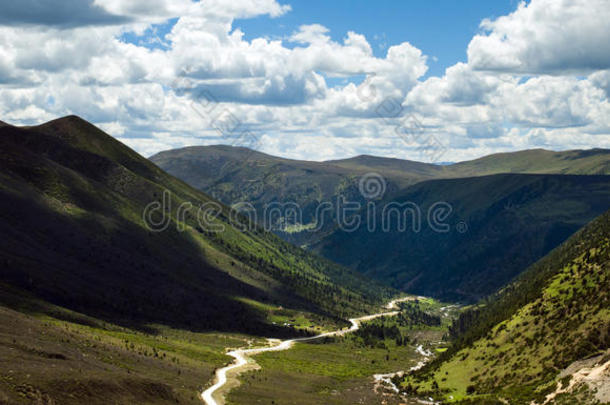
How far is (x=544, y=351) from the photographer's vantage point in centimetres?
11638

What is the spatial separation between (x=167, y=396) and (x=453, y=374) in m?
65.9

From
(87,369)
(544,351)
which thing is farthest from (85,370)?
(544,351)

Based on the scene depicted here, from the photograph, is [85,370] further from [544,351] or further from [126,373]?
[544,351]

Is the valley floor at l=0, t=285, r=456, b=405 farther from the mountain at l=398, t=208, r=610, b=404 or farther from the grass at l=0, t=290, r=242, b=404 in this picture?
the mountain at l=398, t=208, r=610, b=404

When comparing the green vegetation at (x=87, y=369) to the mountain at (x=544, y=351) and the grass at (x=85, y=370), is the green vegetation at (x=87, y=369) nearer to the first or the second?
the grass at (x=85, y=370)

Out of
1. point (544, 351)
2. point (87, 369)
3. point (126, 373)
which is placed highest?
point (544, 351)

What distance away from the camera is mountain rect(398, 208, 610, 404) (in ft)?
319

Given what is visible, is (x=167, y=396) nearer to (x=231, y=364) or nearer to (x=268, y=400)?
(x=268, y=400)

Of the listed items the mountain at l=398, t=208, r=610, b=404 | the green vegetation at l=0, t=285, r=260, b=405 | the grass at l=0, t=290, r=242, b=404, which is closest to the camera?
the grass at l=0, t=290, r=242, b=404

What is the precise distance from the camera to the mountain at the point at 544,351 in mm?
97375

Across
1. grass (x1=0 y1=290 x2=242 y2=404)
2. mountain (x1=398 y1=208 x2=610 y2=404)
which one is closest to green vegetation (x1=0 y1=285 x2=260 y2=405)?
grass (x1=0 y1=290 x2=242 y2=404)

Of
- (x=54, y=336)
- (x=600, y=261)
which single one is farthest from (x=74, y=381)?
(x=600, y=261)

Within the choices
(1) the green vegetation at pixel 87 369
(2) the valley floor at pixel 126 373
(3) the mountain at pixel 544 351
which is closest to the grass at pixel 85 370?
(1) the green vegetation at pixel 87 369

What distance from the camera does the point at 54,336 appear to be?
133125mm
